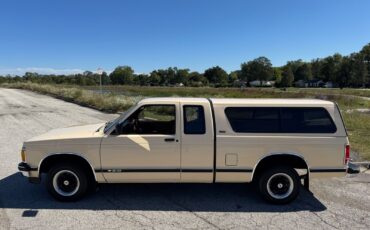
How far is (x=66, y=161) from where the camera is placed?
199 inches

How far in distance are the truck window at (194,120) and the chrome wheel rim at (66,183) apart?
1.94 m

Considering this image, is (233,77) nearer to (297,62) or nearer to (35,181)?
(297,62)

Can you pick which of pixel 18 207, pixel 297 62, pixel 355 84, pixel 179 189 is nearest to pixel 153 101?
pixel 179 189

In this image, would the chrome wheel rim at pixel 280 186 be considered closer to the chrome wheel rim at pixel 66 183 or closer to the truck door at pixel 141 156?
the truck door at pixel 141 156

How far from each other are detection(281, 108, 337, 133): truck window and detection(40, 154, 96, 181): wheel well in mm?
3153

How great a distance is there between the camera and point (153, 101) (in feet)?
17.0

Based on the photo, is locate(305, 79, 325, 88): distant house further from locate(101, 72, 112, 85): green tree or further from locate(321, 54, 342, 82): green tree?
locate(101, 72, 112, 85): green tree

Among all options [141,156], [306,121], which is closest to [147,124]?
[141,156]

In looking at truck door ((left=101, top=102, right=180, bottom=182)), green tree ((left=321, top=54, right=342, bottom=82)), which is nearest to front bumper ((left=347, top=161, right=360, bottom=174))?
truck door ((left=101, top=102, right=180, bottom=182))

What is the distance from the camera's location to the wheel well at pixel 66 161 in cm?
502

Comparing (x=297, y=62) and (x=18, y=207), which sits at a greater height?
(x=297, y=62)

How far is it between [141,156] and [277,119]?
87.1 inches

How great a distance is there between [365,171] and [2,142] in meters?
10.0

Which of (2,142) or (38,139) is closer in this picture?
(38,139)
